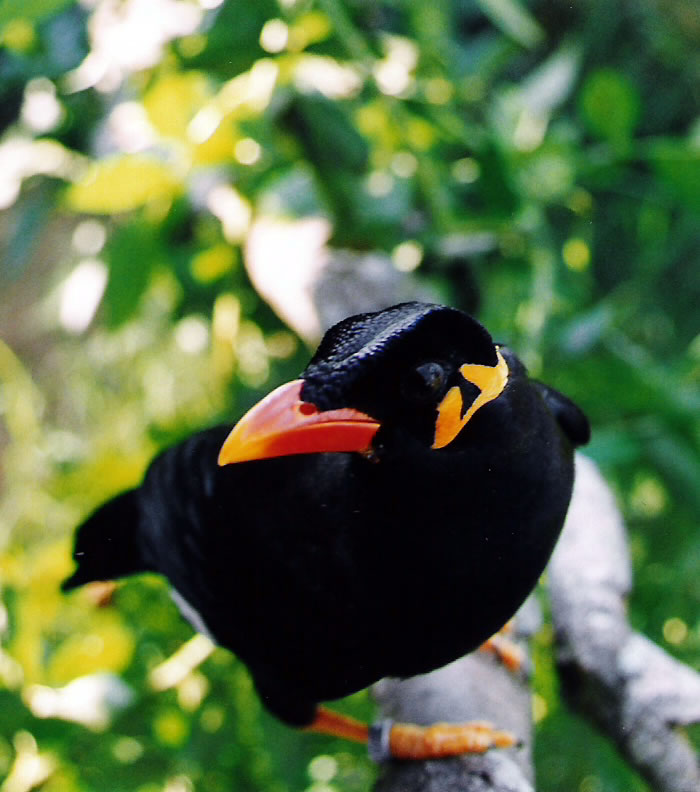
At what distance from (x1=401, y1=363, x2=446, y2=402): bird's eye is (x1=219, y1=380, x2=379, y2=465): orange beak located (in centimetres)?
4

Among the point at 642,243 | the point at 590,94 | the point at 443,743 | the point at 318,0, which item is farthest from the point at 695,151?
the point at 443,743

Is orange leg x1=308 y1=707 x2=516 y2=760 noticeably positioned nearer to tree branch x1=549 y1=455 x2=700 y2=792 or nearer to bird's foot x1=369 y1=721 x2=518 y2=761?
bird's foot x1=369 y1=721 x2=518 y2=761

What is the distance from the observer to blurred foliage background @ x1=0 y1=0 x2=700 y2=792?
1.25m

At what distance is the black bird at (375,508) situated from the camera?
0.55 meters


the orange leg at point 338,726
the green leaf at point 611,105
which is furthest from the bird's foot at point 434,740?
the green leaf at point 611,105

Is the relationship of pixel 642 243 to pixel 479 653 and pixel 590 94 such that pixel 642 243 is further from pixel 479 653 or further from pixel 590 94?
pixel 479 653

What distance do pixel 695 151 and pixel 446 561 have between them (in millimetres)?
1043

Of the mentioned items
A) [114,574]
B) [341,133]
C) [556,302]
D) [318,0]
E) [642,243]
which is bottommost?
[642,243]

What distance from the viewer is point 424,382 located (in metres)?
0.56

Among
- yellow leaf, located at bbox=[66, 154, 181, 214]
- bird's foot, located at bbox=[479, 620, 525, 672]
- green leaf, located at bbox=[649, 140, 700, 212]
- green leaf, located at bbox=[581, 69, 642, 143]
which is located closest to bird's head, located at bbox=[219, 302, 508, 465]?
bird's foot, located at bbox=[479, 620, 525, 672]

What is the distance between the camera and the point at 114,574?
1145 mm

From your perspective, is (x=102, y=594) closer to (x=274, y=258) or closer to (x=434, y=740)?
(x=274, y=258)

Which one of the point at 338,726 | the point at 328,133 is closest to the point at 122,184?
the point at 328,133

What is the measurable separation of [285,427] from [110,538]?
2.15 feet
